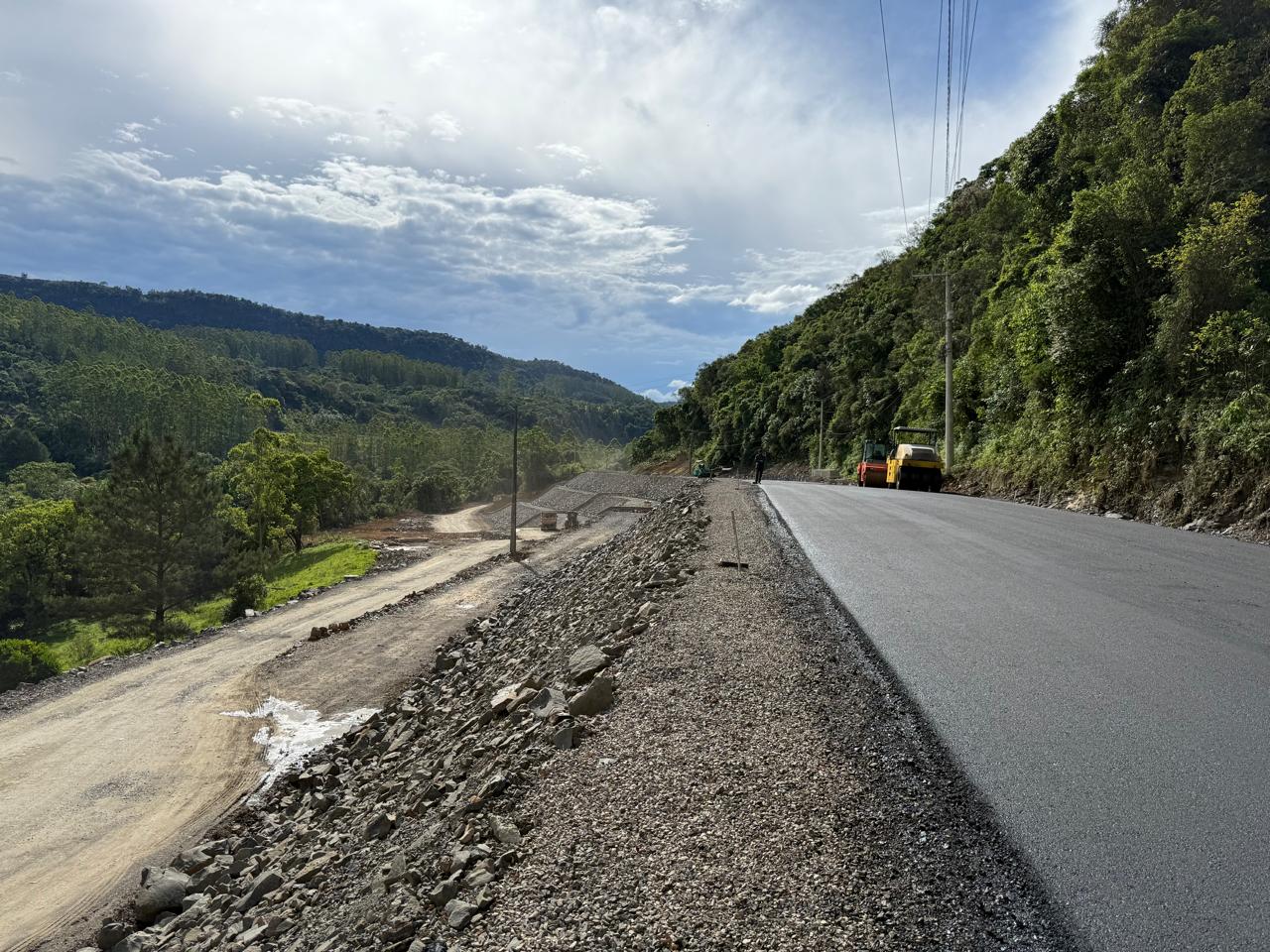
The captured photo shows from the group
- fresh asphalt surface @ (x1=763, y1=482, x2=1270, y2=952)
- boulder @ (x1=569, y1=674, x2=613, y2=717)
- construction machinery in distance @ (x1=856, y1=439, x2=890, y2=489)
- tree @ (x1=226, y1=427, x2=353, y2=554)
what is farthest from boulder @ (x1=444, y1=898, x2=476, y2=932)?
tree @ (x1=226, y1=427, x2=353, y2=554)

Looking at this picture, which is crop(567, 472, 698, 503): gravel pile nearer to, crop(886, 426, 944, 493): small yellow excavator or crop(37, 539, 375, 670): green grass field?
crop(886, 426, 944, 493): small yellow excavator

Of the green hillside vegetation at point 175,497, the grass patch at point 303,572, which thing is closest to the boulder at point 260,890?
the grass patch at point 303,572

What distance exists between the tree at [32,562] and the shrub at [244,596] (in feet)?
72.1

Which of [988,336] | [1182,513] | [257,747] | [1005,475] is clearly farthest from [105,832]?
[988,336]

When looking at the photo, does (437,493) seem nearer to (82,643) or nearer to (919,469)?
(82,643)

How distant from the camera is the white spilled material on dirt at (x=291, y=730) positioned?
45.1ft

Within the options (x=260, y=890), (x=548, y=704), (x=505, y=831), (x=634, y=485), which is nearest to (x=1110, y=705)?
(x=505, y=831)

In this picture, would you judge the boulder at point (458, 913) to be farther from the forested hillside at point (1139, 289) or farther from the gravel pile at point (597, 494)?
the gravel pile at point (597, 494)

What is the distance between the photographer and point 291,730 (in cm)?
1545

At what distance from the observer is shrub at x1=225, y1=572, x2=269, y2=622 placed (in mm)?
35675

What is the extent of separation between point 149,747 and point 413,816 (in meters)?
11.9

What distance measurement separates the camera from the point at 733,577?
31.0ft

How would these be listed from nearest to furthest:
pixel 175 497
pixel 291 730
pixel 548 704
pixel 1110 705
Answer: pixel 1110 705, pixel 548 704, pixel 291 730, pixel 175 497

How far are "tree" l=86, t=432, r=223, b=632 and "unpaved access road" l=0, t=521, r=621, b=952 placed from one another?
16319 mm
